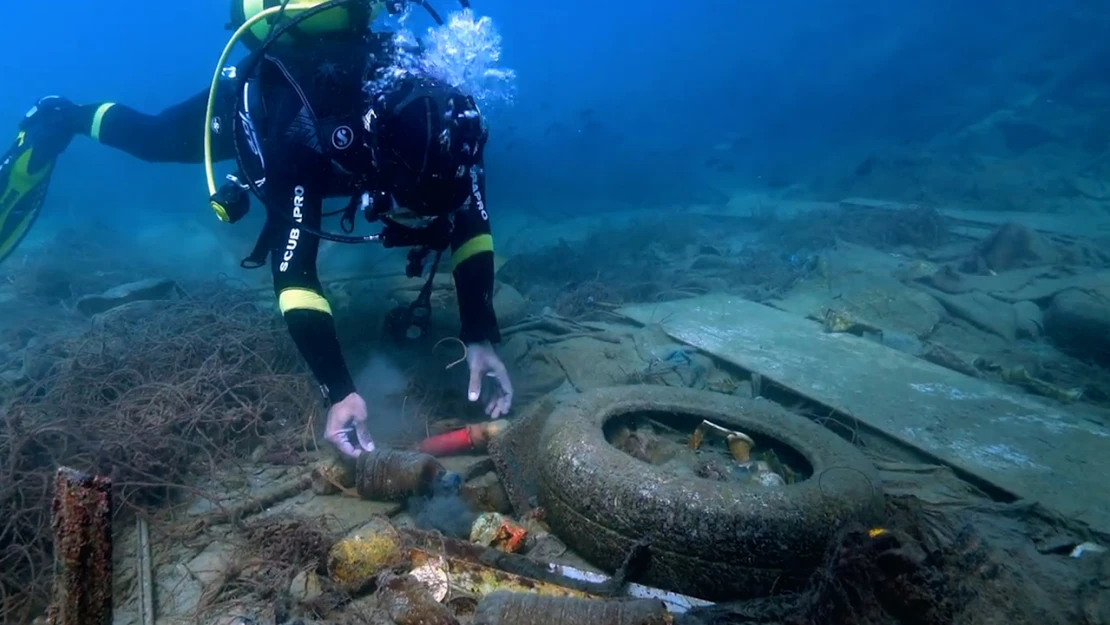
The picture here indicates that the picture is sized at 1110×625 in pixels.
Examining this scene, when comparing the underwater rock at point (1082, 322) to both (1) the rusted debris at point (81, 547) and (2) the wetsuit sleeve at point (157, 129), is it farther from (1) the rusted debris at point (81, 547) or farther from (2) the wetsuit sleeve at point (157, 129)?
(2) the wetsuit sleeve at point (157, 129)

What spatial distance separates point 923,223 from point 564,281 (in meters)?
8.29

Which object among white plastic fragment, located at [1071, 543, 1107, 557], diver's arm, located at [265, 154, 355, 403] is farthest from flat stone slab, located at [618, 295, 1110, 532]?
diver's arm, located at [265, 154, 355, 403]

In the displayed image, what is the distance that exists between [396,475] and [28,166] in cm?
719

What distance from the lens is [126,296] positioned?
7930mm

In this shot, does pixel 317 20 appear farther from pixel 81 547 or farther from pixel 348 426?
pixel 81 547

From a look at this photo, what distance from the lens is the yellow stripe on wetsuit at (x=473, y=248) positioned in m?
4.66

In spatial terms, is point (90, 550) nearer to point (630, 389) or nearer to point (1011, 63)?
point (630, 389)

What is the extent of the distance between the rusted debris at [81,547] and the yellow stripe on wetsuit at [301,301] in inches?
108

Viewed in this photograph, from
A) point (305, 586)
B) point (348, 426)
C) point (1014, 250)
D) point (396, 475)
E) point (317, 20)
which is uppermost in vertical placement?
point (317, 20)

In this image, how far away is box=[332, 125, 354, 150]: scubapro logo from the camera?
3.80 meters

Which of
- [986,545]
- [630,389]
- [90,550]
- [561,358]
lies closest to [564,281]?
[561,358]

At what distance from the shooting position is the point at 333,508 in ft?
11.9

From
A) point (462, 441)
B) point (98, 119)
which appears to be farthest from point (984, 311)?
point (98, 119)

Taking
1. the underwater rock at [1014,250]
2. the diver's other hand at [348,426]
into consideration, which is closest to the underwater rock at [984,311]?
the underwater rock at [1014,250]
